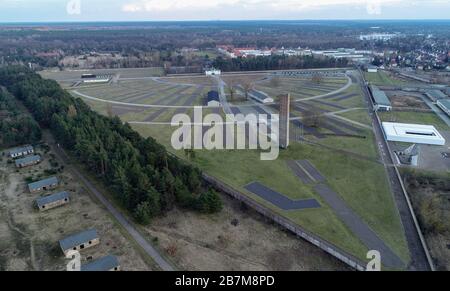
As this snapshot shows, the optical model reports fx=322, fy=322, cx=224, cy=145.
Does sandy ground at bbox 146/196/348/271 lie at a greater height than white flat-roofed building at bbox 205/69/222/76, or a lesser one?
lesser

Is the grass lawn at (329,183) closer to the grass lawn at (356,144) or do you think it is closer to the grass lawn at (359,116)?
the grass lawn at (356,144)

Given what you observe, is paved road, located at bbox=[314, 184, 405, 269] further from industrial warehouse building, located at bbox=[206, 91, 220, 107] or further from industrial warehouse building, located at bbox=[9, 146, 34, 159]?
industrial warehouse building, located at bbox=[9, 146, 34, 159]

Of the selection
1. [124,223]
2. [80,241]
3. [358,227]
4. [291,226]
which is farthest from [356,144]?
[80,241]

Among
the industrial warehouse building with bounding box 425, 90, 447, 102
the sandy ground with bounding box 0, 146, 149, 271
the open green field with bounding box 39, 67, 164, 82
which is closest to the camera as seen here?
the sandy ground with bounding box 0, 146, 149, 271

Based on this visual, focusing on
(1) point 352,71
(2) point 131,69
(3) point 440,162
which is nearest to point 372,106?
(3) point 440,162

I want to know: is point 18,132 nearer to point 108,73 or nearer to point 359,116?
point 359,116

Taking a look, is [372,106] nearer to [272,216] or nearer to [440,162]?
[440,162]

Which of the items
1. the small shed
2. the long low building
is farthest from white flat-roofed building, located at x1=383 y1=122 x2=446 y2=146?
the small shed
